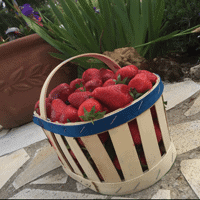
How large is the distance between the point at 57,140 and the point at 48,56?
3.37 ft

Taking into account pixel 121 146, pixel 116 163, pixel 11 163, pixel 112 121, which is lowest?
pixel 11 163

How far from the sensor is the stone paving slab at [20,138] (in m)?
1.44

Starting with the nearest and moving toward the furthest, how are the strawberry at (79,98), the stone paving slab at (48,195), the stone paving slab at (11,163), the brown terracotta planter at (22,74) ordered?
the strawberry at (79,98) → the stone paving slab at (48,195) → the stone paving slab at (11,163) → the brown terracotta planter at (22,74)

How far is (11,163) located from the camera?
128 cm

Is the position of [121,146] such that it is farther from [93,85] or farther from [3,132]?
[3,132]

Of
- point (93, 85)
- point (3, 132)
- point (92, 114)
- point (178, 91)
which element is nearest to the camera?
point (92, 114)

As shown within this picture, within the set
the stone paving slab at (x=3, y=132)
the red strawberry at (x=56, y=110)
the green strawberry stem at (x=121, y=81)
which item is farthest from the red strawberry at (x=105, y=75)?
the stone paving slab at (x=3, y=132)

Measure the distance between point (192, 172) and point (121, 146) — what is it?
37cm

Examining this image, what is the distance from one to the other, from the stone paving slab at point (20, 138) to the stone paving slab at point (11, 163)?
7cm

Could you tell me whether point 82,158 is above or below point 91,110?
below

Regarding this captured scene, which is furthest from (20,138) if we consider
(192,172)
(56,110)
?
(192,172)

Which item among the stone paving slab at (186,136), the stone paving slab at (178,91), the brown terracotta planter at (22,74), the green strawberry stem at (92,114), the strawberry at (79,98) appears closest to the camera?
the green strawberry stem at (92,114)

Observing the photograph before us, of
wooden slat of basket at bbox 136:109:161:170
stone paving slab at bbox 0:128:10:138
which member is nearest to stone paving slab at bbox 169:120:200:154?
wooden slat of basket at bbox 136:109:161:170

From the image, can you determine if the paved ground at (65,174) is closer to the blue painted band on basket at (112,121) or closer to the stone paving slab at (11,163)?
the stone paving slab at (11,163)
